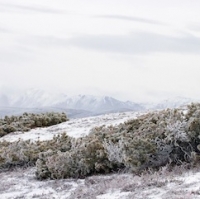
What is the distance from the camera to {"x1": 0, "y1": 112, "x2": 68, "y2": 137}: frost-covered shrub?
20.9 metres

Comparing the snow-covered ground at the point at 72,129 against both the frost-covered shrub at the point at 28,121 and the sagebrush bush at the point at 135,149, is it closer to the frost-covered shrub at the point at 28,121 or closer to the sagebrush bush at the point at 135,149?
the frost-covered shrub at the point at 28,121

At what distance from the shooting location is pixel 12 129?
68.4ft

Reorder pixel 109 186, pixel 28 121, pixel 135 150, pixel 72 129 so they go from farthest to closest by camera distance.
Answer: pixel 28 121 < pixel 72 129 < pixel 135 150 < pixel 109 186

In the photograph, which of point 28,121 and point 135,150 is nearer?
point 135,150

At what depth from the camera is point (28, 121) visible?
22.1 m

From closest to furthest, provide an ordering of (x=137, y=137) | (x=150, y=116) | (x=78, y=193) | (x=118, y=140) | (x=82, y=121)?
(x=78, y=193), (x=137, y=137), (x=118, y=140), (x=150, y=116), (x=82, y=121)

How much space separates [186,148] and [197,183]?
7.72 ft

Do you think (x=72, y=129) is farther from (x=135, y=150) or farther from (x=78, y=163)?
(x=135, y=150)

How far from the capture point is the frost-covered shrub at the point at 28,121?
68.5 ft

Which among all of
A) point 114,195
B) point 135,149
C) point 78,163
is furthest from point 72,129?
point 114,195

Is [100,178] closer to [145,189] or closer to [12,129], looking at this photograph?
[145,189]

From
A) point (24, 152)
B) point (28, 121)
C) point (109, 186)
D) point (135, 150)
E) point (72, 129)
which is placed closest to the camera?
point (109, 186)

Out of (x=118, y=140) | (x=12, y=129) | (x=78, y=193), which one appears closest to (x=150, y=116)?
(x=118, y=140)

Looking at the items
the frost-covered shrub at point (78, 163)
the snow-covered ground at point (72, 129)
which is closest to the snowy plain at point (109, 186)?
the frost-covered shrub at point (78, 163)
